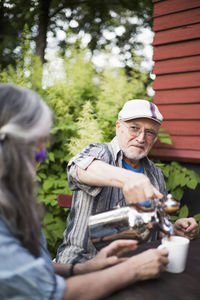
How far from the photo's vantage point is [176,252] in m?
1.13

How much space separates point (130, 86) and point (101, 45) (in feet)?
19.8

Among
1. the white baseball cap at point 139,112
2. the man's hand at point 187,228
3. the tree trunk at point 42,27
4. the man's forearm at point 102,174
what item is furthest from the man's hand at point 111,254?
the tree trunk at point 42,27

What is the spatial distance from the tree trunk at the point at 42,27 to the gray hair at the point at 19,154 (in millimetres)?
5998

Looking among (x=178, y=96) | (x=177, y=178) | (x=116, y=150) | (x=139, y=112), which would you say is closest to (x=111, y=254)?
(x=116, y=150)

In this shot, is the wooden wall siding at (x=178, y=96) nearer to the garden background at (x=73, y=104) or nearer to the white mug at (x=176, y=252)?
the garden background at (x=73, y=104)

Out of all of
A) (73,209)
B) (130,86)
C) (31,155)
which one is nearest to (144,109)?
(73,209)

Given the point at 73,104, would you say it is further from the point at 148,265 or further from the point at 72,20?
the point at 72,20

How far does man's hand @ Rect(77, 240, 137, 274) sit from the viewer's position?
3.69 ft

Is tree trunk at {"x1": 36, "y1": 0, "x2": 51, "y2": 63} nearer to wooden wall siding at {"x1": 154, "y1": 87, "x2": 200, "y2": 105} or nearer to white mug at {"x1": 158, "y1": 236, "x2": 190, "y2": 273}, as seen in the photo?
wooden wall siding at {"x1": 154, "y1": 87, "x2": 200, "y2": 105}

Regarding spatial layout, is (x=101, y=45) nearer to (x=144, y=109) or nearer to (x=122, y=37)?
(x=122, y=37)

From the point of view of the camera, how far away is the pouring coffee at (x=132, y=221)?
3.62 ft

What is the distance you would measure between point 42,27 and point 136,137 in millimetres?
5856

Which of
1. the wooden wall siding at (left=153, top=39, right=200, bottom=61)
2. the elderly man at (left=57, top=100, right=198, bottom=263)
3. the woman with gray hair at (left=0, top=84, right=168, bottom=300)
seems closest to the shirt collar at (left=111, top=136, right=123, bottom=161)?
the elderly man at (left=57, top=100, right=198, bottom=263)

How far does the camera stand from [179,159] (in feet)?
10.3
